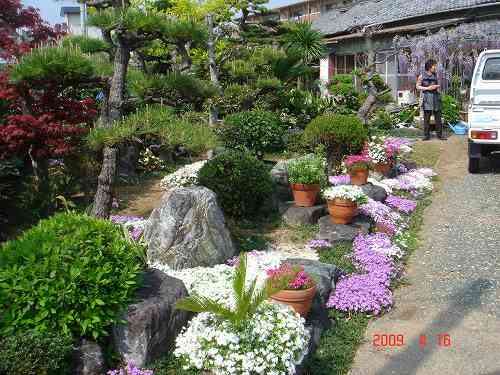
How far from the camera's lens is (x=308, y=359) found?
13.8 feet

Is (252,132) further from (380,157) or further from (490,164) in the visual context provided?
(490,164)

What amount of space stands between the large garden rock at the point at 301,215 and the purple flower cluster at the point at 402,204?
5.07ft

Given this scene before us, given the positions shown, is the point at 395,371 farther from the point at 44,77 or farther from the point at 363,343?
the point at 44,77

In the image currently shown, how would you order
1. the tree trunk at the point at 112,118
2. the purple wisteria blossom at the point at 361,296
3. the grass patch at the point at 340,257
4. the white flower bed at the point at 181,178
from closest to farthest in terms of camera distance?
the purple wisteria blossom at the point at 361,296 → the tree trunk at the point at 112,118 → the grass patch at the point at 340,257 → the white flower bed at the point at 181,178

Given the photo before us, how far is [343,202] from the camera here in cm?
692

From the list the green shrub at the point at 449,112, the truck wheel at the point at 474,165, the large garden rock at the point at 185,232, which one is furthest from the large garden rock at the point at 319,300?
the green shrub at the point at 449,112

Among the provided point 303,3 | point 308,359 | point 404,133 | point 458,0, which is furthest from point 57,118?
point 303,3

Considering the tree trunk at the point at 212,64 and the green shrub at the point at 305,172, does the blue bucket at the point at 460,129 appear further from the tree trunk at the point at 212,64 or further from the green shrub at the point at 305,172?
the green shrub at the point at 305,172

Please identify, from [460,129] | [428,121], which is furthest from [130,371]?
[460,129]

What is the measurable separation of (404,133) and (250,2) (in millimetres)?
5435

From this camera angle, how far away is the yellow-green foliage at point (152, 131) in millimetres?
5223

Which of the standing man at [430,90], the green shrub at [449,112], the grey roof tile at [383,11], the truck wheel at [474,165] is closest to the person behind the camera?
the truck wheel at [474,165]

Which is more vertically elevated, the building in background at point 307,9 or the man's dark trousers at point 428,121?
the building in background at point 307,9

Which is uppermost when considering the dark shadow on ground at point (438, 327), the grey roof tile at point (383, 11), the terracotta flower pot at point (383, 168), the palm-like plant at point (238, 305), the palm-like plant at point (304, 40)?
the grey roof tile at point (383, 11)
